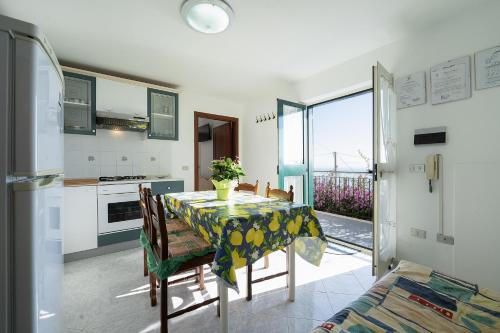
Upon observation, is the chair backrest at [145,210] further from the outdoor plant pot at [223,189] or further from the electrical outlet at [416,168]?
the electrical outlet at [416,168]

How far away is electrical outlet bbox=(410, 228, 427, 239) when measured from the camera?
2.22 m

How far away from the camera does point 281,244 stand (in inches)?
60.2

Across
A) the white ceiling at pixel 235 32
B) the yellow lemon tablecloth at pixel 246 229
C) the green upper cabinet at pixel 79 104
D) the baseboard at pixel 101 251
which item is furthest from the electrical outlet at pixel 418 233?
the green upper cabinet at pixel 79 104

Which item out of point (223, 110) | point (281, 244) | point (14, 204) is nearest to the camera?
point (14, 204)

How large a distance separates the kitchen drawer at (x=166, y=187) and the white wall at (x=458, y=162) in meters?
2.93

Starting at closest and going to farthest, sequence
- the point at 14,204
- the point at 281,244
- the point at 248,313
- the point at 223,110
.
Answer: the point at 14,204 < the point at 281,244 < the point at 248,313 < the point at 223,110

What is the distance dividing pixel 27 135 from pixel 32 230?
0.31m

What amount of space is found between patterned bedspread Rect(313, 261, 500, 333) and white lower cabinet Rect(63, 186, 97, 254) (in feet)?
9.55

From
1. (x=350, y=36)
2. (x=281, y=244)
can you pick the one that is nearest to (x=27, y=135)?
(x=281, y=244)

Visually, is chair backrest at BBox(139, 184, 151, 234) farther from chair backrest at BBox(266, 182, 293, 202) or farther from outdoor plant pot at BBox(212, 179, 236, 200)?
chair backrest at BBox(266, 182, 293, 202)

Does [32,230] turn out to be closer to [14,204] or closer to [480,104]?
[14,204]

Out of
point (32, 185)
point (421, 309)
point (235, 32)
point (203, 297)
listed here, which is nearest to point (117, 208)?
point (203, 297)

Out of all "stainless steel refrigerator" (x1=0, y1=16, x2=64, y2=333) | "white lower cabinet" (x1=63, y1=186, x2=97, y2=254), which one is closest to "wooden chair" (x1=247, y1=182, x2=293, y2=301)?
"stainless steel refrigerator" (x1=0, y1=16, x2=64, y2=333)

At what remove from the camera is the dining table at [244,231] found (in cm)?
125
